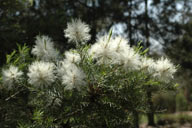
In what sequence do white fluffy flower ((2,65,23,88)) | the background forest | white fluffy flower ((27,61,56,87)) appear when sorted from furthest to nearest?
the background forest < white fluffy flower ((2,65,23,88)) < white fluffy flower ((27,61,56,87))

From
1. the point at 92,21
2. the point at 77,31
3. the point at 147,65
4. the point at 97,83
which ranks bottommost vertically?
the point at 97,83

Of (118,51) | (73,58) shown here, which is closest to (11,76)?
(73,58)

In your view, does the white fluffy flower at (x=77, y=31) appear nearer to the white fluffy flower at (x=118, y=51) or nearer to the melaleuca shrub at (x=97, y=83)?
the melaleuca shrub at (x=97, y=83)

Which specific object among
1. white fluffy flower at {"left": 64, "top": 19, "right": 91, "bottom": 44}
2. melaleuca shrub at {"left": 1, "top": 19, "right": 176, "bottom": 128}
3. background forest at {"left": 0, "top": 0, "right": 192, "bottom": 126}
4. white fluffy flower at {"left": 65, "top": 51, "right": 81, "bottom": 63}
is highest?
background forest at {"left": 0, "top": 0, "right": 192, "bottom": 126}

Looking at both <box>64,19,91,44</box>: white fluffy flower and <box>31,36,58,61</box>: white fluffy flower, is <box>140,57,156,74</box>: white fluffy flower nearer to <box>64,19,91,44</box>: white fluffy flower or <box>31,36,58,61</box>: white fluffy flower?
<box>64,19,91,44</box>: white fluffy flower

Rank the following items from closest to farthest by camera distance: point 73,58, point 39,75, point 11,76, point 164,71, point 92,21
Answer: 1. point 39,75
2. point 11,76
3. point 164,71
4. point 73,58
5. point 92,21

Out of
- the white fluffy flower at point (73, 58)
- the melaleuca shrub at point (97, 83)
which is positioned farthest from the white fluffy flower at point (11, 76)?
the white fluffy flower at point (73, 58)

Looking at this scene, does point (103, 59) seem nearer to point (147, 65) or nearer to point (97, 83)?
point (97, 83)

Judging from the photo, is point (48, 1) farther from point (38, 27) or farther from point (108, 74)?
point (108, 74)

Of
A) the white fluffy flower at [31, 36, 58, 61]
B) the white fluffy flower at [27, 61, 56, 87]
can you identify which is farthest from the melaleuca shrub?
the white fluffy flower at [27, 61, 56, 87]

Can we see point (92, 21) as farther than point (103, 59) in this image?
Yes

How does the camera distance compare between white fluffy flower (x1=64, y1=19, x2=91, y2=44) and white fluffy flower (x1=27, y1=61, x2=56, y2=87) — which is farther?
white fluffy flower (x1=64, y1=19, x2=91, y2=44)

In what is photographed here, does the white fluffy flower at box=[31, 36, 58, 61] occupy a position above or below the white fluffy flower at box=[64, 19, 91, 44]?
below

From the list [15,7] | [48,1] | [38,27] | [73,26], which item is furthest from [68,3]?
[73,26]
